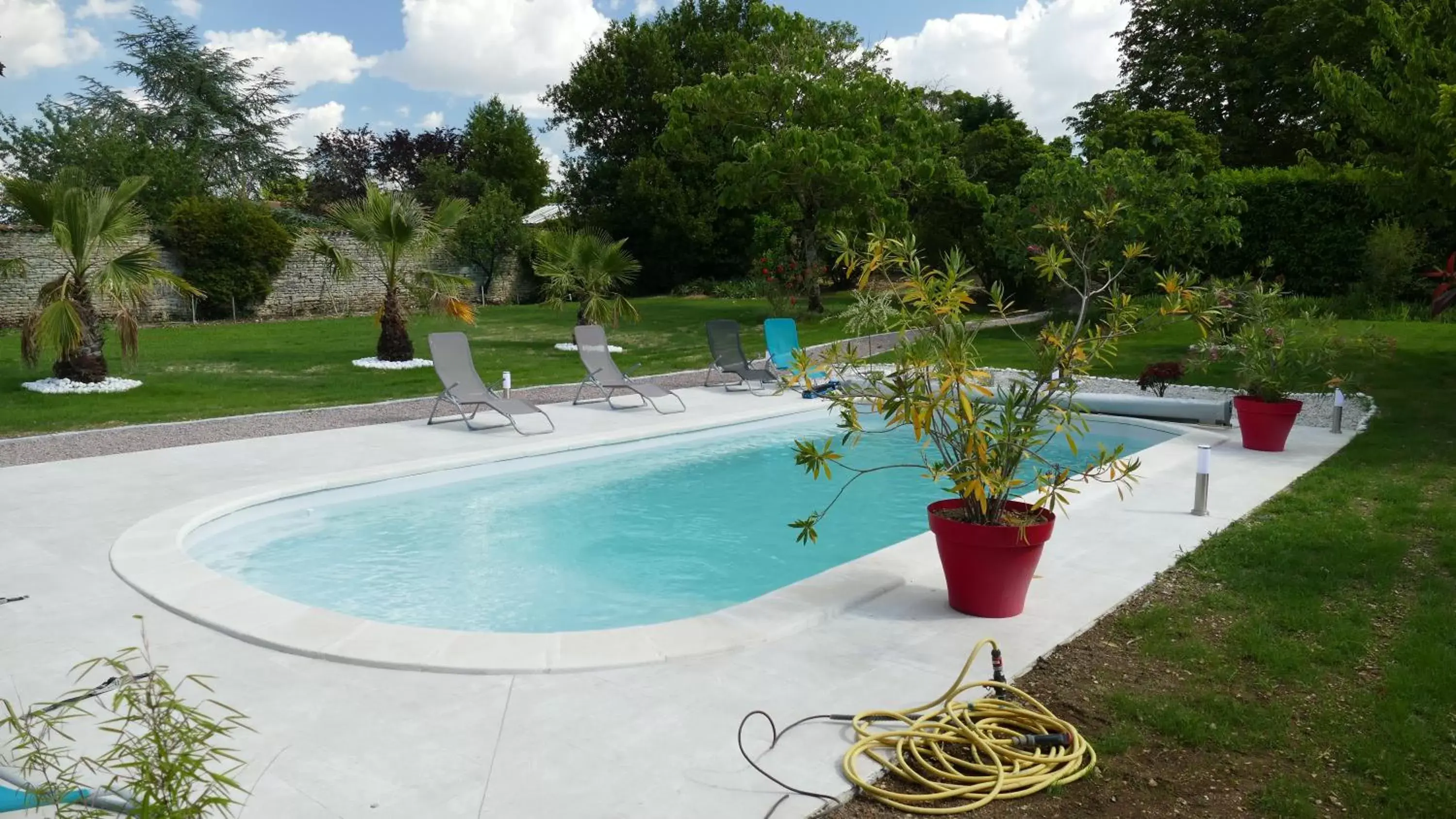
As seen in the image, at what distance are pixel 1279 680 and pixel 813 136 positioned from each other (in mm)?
17778

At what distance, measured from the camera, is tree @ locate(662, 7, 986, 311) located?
67.1 ft

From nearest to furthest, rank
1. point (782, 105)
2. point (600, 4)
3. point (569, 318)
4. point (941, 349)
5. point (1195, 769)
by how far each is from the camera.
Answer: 1. point (1195, 769)
2. point (941, 349)
3. point (782, 105)
4. point (569, 318)
5. point (600, 4)

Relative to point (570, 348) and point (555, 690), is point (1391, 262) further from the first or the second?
point (555, 690)

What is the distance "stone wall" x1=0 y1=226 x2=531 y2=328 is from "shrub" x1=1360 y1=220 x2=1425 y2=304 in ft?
63.7

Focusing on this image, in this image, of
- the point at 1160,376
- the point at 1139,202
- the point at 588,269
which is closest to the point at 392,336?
the point at 588,269

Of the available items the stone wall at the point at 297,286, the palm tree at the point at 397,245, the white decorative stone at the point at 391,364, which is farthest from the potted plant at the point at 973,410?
the stone wall at the point at 297,286

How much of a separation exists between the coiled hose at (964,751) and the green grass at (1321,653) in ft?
0.98

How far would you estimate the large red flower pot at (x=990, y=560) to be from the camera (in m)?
4.34

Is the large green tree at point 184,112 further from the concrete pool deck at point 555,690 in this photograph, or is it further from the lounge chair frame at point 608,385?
the concrete pool deck at point 555,690

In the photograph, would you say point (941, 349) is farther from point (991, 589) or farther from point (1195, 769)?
point (1195, 769)

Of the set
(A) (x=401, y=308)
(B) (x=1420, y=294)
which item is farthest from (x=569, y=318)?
(B) (x=1420, y=294)

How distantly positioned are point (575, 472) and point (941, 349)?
511cm

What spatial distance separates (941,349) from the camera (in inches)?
165

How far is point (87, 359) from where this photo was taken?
1173 centimetres
